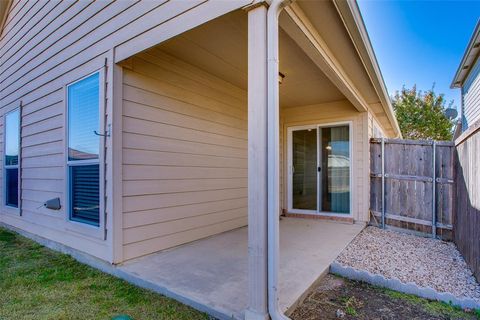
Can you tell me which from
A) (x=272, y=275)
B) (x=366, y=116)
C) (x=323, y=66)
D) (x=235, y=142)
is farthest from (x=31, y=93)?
(x=366, y=116)

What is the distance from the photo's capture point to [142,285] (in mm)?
2664

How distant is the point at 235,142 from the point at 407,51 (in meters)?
6.71

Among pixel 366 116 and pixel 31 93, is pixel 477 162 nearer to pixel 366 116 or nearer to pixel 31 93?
pixel 366 116

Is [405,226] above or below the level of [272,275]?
below

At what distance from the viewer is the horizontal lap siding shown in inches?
126

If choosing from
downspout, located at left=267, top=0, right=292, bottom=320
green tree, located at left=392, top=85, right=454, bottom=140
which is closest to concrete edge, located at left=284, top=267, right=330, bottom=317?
downspout, located at left=267, top=0, right=292, bottom=320

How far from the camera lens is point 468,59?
23.3 ft

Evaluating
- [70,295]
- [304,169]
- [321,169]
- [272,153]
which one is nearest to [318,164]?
[321,169]

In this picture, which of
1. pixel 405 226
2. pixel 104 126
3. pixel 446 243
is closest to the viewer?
pixel 104 126

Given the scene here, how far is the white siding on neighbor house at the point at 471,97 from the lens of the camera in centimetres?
715

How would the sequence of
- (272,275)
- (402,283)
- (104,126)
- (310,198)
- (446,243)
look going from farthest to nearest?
1. (310,198)
2. (446,243)
3. (104,126)
4. (402,283)
5. (272,275)

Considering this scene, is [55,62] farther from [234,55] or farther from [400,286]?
[400,286]

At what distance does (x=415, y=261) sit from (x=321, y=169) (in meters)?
2.69

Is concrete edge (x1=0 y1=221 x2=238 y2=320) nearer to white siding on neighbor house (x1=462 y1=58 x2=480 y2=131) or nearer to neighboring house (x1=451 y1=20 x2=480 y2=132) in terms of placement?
neighboring house (x1=451 y1=20 x2=480 y2=132)
